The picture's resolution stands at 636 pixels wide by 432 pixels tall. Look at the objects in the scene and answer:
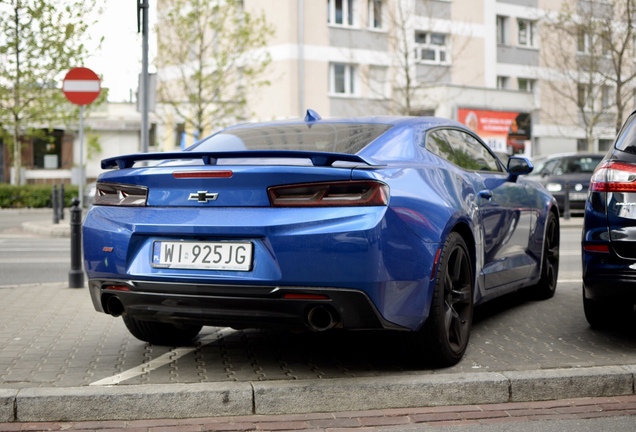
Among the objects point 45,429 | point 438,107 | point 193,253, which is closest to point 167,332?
point 193,253

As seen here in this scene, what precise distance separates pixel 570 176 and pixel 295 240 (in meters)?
19.9

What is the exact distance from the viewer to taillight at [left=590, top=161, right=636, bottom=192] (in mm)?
5637

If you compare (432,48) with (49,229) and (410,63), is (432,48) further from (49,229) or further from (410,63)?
(49,229)

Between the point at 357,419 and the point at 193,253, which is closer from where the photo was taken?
the point at 357,419

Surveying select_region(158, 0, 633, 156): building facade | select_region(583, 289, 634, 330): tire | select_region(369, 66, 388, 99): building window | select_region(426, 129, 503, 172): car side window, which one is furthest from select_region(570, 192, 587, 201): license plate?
select_region(369, 66, 388, 99): building window

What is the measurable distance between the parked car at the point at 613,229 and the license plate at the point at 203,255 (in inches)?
90.0

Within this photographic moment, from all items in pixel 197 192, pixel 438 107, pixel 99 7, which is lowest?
pixel 197 192

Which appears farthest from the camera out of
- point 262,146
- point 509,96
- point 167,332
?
A: point 509,96

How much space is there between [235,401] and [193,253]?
78cm

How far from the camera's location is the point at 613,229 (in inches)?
225

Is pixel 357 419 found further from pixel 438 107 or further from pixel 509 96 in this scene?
pixel 509 96

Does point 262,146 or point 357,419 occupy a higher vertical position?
point 262,146

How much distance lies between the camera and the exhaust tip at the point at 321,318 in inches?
183

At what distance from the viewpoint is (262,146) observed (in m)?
5.59
